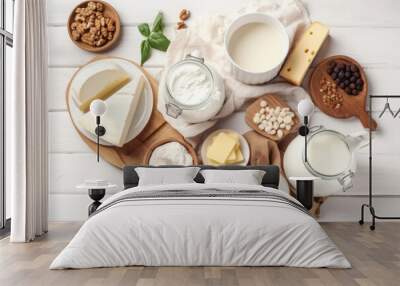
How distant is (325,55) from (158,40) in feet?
5.85

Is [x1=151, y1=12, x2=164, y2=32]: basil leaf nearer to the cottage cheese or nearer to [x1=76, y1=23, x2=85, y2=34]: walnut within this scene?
[x1=76, y1=23, x2=85, y2=34]: walnut

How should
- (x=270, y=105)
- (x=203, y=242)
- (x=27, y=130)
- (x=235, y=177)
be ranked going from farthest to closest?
(x=270, y=105)
(x=235, y=177)
(x=27, y=130)
(x=203, y=242)

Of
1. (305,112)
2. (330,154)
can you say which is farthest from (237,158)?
(330,154)

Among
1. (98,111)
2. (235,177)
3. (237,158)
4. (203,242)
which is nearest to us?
(203,242)

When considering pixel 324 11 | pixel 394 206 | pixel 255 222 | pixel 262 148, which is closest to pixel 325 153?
pixel 262 148

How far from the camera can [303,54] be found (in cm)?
643

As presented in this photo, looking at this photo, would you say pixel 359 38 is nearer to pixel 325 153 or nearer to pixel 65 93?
pixel 325 153

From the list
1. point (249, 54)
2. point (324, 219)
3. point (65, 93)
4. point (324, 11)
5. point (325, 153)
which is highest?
point (324, 11)

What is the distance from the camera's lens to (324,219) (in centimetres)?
661

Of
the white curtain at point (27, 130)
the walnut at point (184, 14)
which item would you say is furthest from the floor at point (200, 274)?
the walnut at point (184, 14)

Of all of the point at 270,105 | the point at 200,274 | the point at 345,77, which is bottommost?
the point at 200,274

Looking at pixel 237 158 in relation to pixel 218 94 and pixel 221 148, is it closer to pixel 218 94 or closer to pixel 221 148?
pixel 221 148

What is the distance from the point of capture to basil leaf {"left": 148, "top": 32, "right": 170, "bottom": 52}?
6.56 meters

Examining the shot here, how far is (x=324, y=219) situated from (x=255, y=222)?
2586 mm
